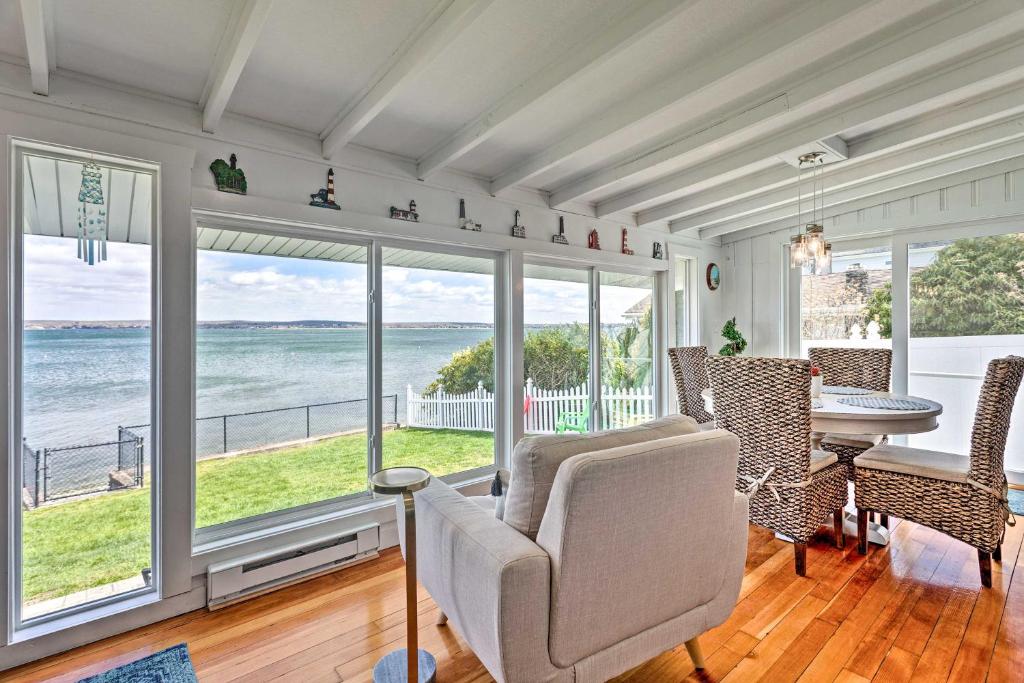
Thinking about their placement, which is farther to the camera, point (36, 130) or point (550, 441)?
point (36, 130)

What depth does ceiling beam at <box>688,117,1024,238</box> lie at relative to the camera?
9.48 ft

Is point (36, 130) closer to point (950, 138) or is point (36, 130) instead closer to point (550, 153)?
point (550, 153)

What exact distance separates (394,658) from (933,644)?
2134mm

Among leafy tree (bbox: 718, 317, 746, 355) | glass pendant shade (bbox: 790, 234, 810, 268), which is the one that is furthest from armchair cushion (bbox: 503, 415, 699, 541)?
leafy tree (bbox: 718, 317, 746, 355)

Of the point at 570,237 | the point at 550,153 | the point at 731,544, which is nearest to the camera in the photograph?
the point at 731,544

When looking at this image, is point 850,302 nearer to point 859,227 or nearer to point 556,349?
point 859,227

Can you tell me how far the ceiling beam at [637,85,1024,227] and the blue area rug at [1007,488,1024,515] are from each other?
2.46 m

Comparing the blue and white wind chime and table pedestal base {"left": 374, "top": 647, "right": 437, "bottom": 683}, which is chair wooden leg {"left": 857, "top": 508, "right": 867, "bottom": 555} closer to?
table pedestal base {"left": 374, "top": 647, "right": 437, "bottom": 683}

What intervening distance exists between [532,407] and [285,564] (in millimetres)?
1950

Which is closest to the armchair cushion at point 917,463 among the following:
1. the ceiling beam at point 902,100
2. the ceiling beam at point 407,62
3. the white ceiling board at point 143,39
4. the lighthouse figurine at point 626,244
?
the ceiling beam at point 902,100

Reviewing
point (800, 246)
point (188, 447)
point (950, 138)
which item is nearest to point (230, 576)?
point (188, 447)

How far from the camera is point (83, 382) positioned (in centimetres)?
214

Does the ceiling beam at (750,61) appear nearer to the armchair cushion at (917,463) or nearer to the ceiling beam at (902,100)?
the ceiling beam at (902,100)

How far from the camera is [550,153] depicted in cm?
→ 281
